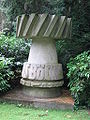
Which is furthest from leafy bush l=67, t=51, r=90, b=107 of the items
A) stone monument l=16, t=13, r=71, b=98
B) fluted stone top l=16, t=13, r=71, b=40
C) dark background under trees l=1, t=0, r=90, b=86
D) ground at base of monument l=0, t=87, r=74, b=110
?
dark background under trees l=1, t=0, r=90, b=86

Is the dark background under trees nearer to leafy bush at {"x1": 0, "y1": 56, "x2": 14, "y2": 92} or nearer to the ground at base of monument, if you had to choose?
the ground at base of monument

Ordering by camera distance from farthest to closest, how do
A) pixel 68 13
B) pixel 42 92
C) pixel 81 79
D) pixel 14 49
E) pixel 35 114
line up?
pixel 68 13 < pixel 14 49 < pixel 42 92 < pixel 81 79 < pixel 35 114

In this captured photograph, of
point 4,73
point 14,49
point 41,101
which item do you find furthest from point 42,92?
point 14,49

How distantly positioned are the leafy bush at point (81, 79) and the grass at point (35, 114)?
35 centimetres

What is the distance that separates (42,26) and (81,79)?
4.85 feet

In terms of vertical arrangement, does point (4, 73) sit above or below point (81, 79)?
above

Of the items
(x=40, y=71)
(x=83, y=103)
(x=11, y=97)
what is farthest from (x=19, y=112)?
(x=83, y=103)

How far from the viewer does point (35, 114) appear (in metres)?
4.57

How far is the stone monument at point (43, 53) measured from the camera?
5.27 m

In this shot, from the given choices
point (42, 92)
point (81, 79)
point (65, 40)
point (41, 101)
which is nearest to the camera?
point (81, 79)

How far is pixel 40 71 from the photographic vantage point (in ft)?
17.5

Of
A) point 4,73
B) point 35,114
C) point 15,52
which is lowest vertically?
point 35,114

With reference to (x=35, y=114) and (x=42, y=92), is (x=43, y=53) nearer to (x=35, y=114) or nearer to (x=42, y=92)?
(x=42, y=92)

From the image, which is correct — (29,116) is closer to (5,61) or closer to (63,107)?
(63,107)
